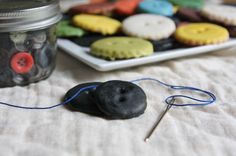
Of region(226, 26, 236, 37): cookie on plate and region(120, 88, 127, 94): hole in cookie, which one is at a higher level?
region(120, 88, 127, 94): hole in cookie

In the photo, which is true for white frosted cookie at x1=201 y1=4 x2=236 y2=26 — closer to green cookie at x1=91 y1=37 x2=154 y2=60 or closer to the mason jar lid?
green cookie at x1=91 y1=37 x2=154 y2=60

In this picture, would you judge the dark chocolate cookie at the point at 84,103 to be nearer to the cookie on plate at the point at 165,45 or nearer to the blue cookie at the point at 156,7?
the cookie on plate at the point at 165,45

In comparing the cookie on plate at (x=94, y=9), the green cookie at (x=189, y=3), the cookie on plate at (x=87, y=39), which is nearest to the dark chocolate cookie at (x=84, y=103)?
the cookie on plate at (x=87, y=39)

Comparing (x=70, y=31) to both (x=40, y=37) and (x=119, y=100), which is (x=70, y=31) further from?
(x=119, y=100)

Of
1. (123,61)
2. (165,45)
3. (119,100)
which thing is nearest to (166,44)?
(165,45)

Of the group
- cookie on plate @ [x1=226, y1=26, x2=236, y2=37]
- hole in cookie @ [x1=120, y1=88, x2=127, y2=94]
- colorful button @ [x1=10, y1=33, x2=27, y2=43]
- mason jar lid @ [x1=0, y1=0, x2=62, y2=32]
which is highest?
mason jar lid @ [x1=0, y1=0, x2=62, y2=32]

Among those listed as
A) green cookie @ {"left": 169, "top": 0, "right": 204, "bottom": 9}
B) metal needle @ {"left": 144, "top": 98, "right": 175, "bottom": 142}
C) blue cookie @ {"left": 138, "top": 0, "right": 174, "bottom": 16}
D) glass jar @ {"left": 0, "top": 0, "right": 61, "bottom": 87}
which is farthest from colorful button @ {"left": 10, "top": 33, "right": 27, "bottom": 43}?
green cookie @ {"left": 169, "top": 0, "right": 204, "bottom": 9}

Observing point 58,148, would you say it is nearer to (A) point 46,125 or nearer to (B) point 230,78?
(A) point 46,125
